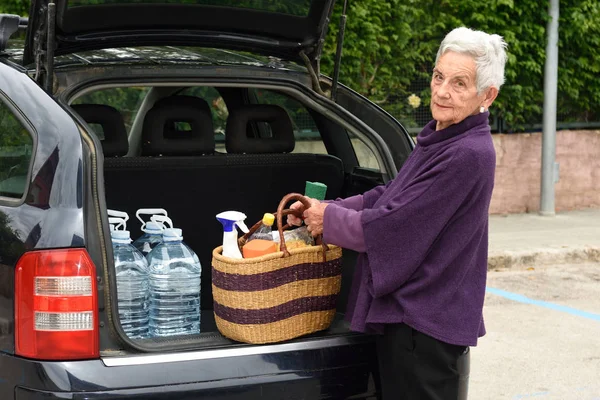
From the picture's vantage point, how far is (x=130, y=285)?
11.8 ft

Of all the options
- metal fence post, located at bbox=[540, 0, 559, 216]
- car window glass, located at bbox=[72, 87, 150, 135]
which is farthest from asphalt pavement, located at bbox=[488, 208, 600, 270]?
car window glass, located at bbox=[72, 87, 150, 135]

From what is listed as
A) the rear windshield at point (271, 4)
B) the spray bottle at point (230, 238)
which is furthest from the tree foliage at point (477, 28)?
the spray bottle at point (230, 238)

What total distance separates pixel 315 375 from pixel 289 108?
6.37m

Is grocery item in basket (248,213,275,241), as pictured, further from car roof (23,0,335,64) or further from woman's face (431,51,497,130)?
car roof (23,0,335,64)

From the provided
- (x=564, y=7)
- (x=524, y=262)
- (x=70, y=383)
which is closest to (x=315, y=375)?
(x=70, y=383)

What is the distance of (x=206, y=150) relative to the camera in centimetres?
414

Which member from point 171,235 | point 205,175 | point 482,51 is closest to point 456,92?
point 482,51

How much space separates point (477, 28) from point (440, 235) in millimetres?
8690

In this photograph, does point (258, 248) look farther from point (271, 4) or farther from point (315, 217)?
point (271, 4)

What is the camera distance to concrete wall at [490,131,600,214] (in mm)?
11539

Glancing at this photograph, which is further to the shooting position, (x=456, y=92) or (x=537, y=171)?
(x=537, y=171)

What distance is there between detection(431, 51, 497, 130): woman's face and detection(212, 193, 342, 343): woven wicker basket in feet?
1.87

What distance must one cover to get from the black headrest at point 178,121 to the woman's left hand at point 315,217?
3.23 feet

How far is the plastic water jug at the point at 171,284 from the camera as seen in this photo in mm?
3652
